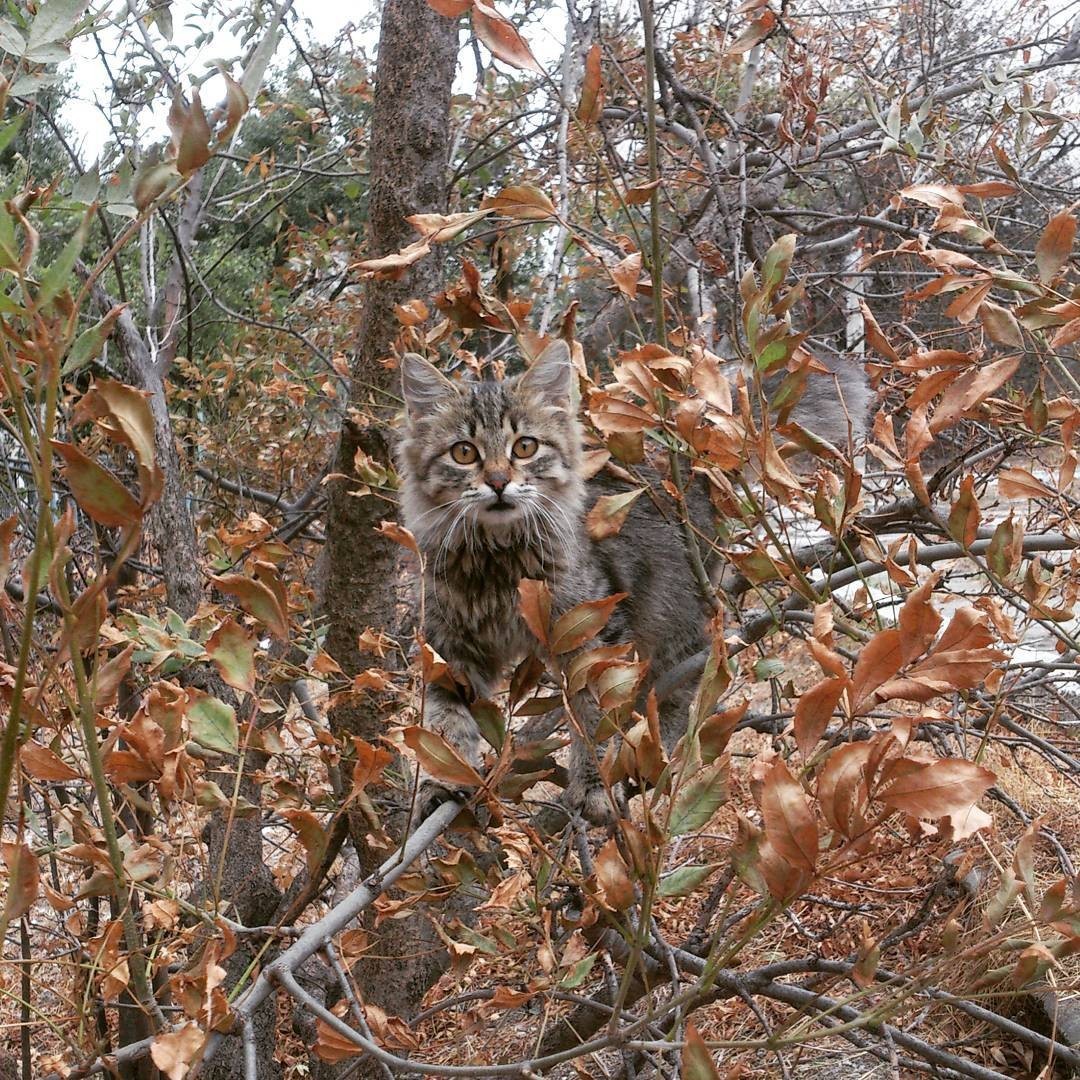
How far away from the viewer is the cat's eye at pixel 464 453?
117 inches

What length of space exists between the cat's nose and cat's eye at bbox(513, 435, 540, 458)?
4.9 inches

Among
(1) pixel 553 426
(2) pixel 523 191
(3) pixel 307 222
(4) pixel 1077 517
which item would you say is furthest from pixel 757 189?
(3) pixel 307 222

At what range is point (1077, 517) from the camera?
203 centimetres

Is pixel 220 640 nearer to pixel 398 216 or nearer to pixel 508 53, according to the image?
pixel 508 53

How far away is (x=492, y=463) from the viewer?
9.46ft

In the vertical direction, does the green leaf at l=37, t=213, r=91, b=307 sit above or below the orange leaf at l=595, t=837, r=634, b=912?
above

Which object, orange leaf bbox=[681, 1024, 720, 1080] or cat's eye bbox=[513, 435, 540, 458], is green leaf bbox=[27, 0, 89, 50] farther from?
cat's eye bbox=[513, 435, 540, 458]

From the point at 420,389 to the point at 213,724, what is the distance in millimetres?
1530

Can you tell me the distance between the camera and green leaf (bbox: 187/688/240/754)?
1.34 metres

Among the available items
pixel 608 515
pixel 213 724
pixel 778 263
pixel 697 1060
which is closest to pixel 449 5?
pixel 778 263

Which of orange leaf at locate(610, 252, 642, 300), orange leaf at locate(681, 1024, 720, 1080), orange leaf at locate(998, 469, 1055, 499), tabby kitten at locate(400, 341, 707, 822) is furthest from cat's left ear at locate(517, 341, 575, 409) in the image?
orange leaf at locate(681, 1024, 720, 1080)

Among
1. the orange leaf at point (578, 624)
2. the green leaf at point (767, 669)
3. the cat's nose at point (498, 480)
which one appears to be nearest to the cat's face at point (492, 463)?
the cat's nose at point (498, 480)

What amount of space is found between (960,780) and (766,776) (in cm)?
17

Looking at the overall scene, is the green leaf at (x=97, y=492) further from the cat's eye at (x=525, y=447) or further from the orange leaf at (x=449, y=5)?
the cat's eye at (x=525, y=447)
